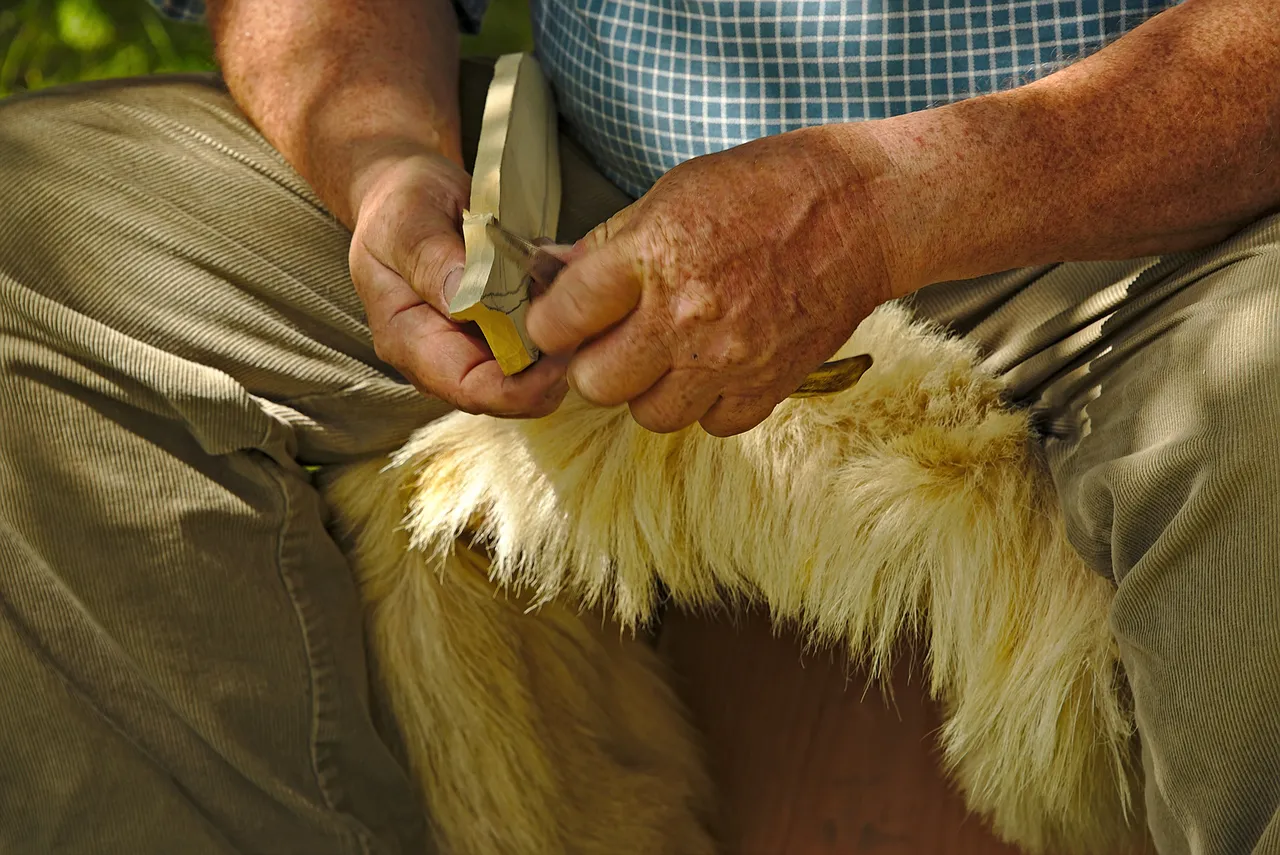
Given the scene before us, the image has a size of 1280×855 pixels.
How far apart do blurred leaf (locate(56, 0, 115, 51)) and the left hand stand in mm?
1310

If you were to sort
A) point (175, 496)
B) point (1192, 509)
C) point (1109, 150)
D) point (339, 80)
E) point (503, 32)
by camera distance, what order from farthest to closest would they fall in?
1. point (503, 32)
2. point (339, 80)
3. point (175, 496)
4. point (1109, 150)
5. point (1192, 509)

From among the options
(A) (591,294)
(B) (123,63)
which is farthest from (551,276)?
(B) (123,63)

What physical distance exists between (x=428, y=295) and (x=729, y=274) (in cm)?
21

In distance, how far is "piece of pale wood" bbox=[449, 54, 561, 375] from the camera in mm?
629

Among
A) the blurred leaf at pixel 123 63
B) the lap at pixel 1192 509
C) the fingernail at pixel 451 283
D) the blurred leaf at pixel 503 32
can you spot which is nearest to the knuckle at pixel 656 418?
the fingernail at pixel 451 283

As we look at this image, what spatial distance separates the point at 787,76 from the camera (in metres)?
0.86

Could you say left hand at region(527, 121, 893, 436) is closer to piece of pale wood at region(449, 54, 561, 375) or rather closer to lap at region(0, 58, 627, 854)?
piece of pale wood at region(449, 54, 561, 375)

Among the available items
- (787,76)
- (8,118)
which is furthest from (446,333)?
(8,118)

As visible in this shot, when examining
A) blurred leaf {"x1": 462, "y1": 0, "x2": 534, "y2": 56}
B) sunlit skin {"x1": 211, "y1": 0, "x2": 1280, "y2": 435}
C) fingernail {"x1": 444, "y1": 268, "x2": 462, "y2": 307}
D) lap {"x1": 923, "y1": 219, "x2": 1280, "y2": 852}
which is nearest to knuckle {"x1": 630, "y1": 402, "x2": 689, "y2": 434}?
sunlit skin {"x1": 211, "y1": 0, "x2": 1280, "y2": 435}

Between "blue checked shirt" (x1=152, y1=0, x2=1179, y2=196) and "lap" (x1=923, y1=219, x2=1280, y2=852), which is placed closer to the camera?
"lap" (x1=923, y1=219, x2=1280, y2=852)

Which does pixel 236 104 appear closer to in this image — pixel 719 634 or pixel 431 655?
pixel 431 655

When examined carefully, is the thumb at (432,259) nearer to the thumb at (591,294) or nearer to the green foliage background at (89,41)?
the thumb at (591,294)

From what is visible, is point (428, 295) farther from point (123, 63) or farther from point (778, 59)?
point (123, 63)

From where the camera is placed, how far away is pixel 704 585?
0.83 meters
